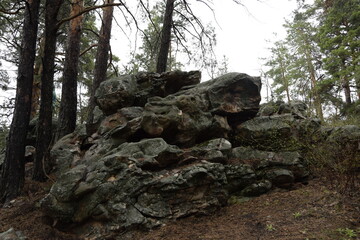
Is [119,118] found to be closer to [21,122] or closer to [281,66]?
[21,122]

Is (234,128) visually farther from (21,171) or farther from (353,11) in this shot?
(353,11)

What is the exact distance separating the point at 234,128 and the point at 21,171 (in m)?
5.82

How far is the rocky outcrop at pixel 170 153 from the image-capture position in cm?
388

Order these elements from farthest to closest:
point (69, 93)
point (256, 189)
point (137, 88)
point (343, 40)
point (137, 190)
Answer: point (343, 40) < point (69, 93) < point (137, 88) < point (256, 189) < point (137, 190)

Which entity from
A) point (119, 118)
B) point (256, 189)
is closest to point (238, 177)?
point (256, 189)

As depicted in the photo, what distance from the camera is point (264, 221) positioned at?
3.74 metres

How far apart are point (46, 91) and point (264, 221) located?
248 inches

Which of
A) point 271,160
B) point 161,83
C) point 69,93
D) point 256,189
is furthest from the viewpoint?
point 69,93

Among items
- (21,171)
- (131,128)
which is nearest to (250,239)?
(131,128)

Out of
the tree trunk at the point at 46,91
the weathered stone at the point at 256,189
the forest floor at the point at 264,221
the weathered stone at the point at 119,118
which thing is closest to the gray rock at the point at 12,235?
the forest floor at the point at 264,221

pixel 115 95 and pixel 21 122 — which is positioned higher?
pixel 115 95

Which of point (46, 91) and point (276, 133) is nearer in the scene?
point (276, 133)

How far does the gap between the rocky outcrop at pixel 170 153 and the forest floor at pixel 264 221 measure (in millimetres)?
248

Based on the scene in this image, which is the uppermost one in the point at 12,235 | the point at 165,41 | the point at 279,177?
the point at 165,41
